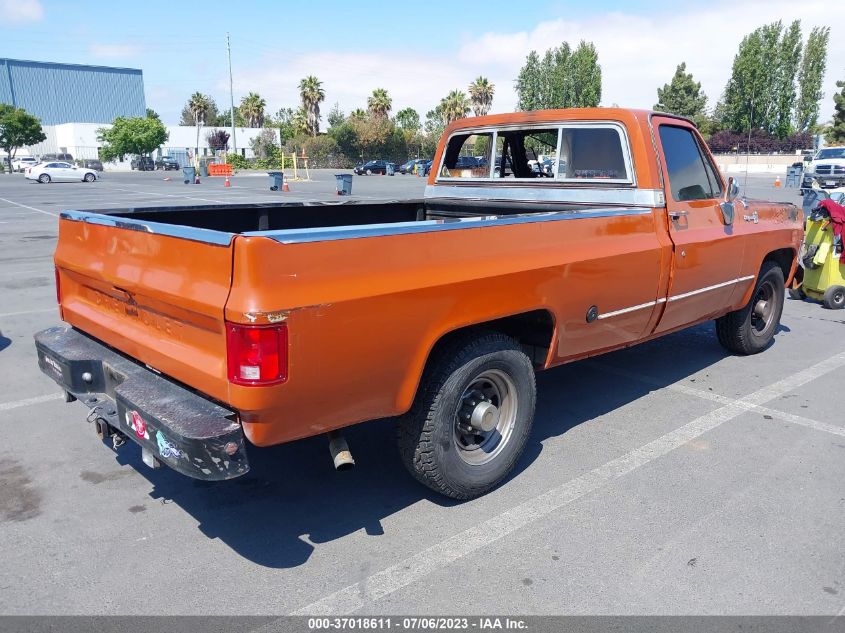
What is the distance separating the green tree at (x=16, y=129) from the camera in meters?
65.8

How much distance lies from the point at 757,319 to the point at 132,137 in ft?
227

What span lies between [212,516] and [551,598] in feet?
5.67

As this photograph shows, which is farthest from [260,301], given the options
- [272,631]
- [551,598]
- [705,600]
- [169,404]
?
[705,600]

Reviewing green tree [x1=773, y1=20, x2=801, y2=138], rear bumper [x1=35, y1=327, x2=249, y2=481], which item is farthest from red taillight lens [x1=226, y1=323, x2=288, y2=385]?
green tree [x1=773, y1=20, x2=801, y2=138]

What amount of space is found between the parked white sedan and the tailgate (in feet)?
133

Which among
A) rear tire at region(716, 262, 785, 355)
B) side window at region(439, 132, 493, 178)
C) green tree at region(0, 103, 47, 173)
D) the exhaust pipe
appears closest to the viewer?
the exhaust pipe

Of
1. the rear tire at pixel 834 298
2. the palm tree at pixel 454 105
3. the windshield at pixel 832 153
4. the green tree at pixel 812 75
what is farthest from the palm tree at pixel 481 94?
the rear tire at pixel 834 298

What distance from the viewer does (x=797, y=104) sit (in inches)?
2837

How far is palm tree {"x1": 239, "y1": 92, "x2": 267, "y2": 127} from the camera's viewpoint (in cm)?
8794

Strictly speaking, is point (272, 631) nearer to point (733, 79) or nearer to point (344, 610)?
point (344, 610)

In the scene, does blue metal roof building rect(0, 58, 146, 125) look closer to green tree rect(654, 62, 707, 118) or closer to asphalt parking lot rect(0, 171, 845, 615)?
green tree rect(654, 62, 707, 118)

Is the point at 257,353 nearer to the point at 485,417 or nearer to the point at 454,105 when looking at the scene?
the point at 485,417

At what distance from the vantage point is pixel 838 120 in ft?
210

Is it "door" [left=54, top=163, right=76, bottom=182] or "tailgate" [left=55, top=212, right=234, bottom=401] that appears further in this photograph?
"door" [left=54, top=163, right=76, bottom=182]
